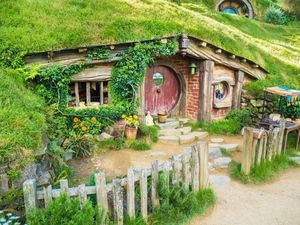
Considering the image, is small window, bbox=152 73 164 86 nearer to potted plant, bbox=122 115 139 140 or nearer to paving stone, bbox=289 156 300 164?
potted plant, bbox=122 115 139 140

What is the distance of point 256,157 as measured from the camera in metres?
6.02

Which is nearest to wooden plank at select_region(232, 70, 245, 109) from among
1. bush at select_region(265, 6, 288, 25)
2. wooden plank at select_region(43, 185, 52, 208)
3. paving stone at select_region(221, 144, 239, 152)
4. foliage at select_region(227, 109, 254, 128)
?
foliage at select_region(227, 109, 254, 128)

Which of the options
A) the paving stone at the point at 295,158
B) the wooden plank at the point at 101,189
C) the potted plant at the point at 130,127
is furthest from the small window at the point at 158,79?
the wooden plank at the point at 101,189

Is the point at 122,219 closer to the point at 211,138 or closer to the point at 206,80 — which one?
the point at 211,138

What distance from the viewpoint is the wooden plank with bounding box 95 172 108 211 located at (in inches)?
144

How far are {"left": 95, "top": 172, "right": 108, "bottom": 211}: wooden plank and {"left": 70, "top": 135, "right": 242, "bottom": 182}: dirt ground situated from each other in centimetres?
196

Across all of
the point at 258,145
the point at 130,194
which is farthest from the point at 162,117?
the point at 130,194

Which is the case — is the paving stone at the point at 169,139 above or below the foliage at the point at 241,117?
below

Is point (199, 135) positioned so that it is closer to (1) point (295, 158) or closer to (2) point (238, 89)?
(2) point (238, 89)

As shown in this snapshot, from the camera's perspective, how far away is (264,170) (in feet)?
19.8

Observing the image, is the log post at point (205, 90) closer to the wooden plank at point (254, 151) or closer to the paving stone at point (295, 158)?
the paving stone at point (295, 158)

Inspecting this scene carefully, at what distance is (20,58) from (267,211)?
636 cm

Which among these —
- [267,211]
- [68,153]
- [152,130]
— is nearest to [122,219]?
[267,211]

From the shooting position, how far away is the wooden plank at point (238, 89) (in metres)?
10.1
